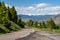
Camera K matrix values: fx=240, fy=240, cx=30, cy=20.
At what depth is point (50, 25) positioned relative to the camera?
146 meters

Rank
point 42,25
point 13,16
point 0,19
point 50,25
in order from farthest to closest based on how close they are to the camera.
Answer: point 42,25 < point 50,25 < point 13,16 < point 0,19

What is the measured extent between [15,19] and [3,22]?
40.4 m

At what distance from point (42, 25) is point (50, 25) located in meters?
16.5

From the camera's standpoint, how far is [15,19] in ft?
329

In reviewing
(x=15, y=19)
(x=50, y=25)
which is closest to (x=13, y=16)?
(x=15, y=19)

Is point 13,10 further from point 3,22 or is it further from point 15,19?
point 3,22

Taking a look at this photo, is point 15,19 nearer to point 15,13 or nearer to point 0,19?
point 15,13

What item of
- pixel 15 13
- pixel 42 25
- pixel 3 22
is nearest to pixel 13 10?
pixel 15 13

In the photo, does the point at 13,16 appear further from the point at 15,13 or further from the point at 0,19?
the point at 0,19

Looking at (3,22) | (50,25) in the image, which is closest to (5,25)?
(3,22)

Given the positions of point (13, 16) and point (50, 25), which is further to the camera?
point (50, 25)

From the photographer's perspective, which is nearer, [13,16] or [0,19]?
[0,19]

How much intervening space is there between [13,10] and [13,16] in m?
5.17

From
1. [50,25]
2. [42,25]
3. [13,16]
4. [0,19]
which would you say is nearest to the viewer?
[0,19]
